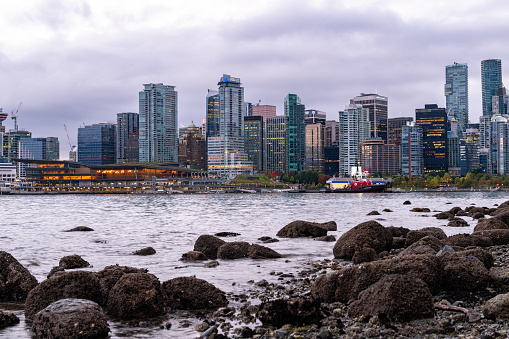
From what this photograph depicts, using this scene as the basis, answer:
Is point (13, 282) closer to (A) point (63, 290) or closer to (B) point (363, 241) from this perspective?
(A) point (63, 290)

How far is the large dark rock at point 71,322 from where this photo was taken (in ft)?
49.9

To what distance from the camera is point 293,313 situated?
647 inches

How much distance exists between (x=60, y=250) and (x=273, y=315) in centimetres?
3004

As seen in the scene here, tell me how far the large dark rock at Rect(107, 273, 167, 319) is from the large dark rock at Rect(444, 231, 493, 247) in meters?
19.4

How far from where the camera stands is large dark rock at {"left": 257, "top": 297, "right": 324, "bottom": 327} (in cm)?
1639

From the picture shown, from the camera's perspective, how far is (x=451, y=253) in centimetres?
2125

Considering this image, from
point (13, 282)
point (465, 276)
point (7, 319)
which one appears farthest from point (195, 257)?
point (465, 276)

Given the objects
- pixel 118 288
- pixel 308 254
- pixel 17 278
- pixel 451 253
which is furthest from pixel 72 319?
pixel 308 254

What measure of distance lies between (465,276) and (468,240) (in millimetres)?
14152

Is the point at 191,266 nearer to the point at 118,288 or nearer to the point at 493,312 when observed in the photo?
the point at 118,288

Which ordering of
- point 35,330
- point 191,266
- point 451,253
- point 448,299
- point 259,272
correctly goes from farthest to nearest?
point 191,266 → point 259,272 → point 451,253 → point 448,299 → point 35,330

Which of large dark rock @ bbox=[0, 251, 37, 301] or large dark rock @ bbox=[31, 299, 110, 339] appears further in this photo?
large dark rock @ bbox=[0, 251, 37, 301]


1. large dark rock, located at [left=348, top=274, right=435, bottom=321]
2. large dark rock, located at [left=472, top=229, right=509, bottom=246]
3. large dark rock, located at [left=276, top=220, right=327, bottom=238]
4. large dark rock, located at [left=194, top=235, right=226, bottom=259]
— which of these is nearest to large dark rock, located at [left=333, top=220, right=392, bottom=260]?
large dark rock, located at [left=472, top=229, right=509, bottom=246]

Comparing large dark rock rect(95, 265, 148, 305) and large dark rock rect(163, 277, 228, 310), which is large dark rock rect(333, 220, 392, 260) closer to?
large dark rock rect(163, 277, 228, 310)
